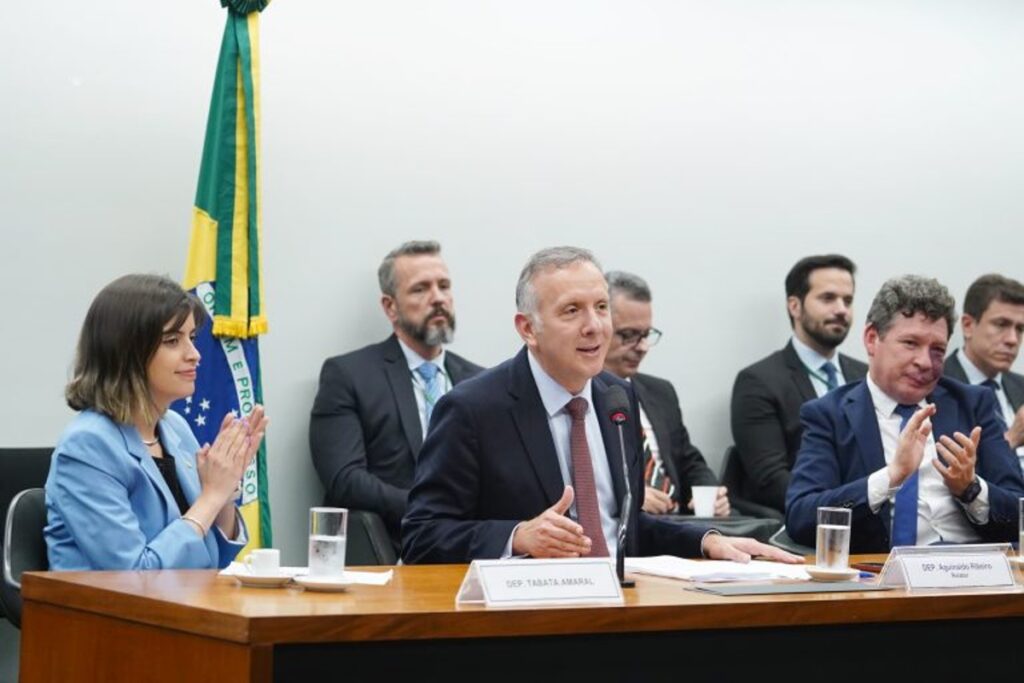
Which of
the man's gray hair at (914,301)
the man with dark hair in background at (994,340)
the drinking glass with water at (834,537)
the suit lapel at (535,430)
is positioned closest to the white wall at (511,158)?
the man with dark hair in background at (994,340)

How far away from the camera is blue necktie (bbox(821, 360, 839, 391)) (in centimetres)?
634

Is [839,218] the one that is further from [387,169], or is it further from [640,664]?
[640,664]

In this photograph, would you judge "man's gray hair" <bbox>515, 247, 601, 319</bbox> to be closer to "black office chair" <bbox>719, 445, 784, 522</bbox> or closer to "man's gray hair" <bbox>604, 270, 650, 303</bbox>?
"man's gray hair" <bbox>604, 270, 650, 303</bbox>

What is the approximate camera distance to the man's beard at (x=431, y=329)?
554 centimetres

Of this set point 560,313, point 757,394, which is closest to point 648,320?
point 757,394

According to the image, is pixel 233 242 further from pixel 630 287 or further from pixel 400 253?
pixel 630 287

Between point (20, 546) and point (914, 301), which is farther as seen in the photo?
point (914, 301)

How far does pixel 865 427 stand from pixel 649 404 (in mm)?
1706

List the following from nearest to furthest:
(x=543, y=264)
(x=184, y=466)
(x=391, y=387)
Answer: (x=184, y=466) < (x=543, y=264) < (x=391, y=387)

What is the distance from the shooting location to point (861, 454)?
4336 mm

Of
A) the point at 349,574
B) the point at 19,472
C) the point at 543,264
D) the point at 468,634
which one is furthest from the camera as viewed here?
the point at 19,472

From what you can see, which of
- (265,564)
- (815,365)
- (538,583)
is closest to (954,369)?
(815,365)

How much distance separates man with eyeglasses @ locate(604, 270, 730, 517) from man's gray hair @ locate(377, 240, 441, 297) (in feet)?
2.28

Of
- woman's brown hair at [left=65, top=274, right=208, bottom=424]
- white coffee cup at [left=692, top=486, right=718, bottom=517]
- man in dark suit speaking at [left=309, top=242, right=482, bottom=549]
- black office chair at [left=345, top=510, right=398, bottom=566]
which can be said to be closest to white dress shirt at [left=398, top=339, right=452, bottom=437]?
man in dark suit speaking at [left=309, top=242, right=482, bottom=549]
